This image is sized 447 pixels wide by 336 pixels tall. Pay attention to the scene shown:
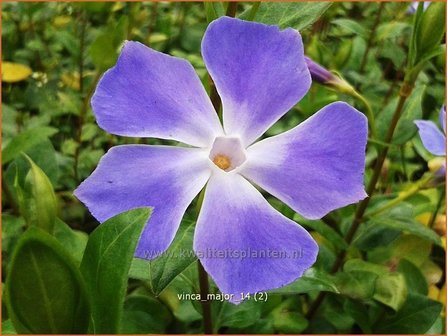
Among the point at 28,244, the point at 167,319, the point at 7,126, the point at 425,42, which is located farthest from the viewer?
the point at 7,126

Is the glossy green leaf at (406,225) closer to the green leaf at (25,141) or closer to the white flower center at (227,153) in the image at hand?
the white flower center at (227,153)

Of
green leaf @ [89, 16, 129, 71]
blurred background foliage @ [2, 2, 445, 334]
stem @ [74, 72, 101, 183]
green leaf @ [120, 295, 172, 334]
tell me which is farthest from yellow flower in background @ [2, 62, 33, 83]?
green leaf @ [120, 295, 172, 334]

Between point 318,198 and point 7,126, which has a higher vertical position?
point 318,198

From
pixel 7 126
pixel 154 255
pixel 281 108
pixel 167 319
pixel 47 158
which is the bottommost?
pixel 167 319

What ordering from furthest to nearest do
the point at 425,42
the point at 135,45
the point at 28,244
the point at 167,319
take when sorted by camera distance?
the point at 167,319
the point at 425,42
the point at 135,45
the point at 28,244

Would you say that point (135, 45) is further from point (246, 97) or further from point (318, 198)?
point (318, 198)

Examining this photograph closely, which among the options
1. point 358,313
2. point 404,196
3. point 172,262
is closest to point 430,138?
point 404,196

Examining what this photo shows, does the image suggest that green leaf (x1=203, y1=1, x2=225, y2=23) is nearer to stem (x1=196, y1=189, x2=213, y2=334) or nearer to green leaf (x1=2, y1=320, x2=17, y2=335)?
stem (x1=196, y1=189, x2=213, y2=334)

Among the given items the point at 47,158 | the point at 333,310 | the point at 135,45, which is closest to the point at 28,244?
the point at 135,45
